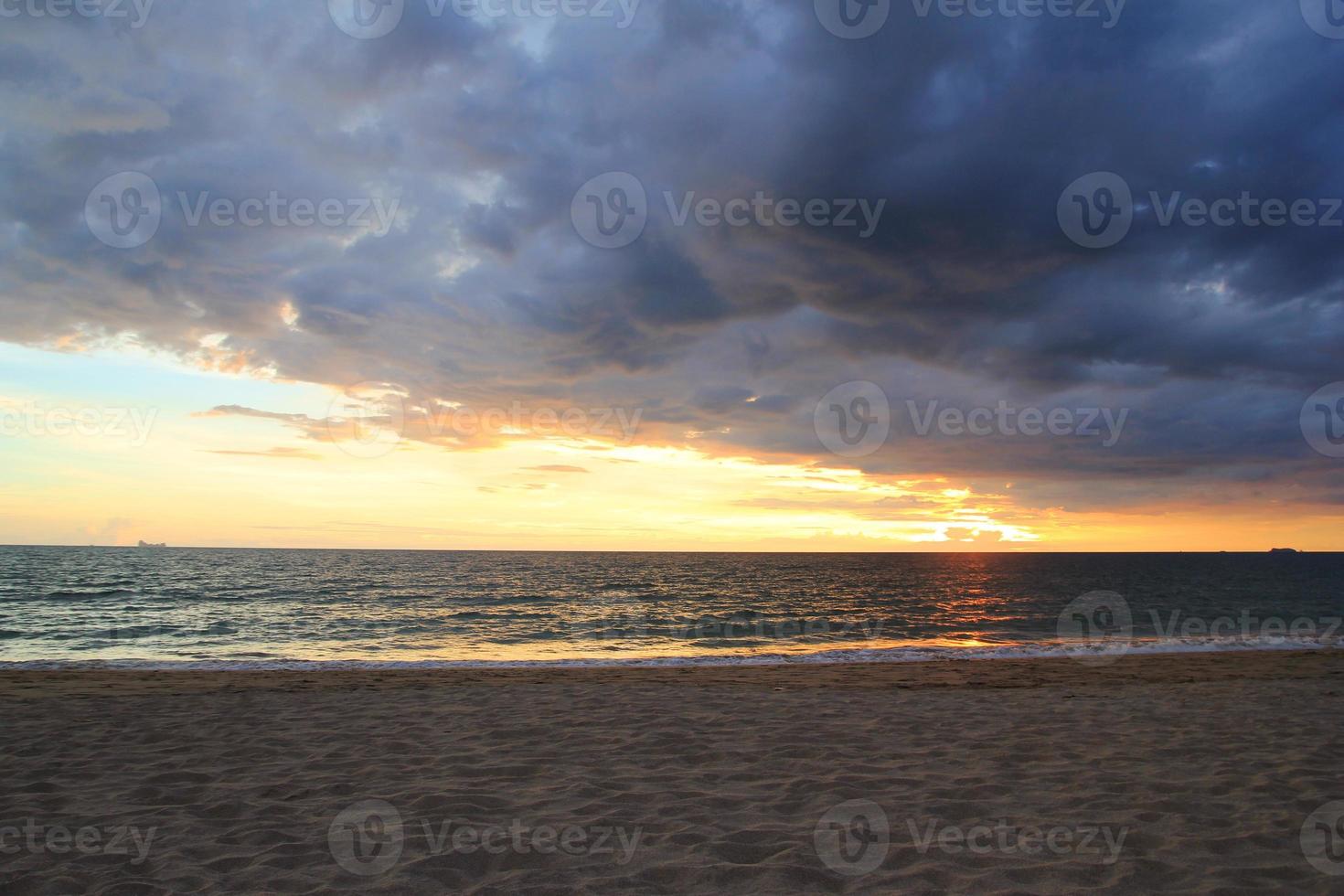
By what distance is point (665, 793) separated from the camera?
712cm

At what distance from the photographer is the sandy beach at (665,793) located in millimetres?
5309

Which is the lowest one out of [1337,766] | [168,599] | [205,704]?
[168,599]

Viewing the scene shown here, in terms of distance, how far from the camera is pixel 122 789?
7199mm

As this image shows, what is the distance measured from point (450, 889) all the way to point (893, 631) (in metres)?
30.3

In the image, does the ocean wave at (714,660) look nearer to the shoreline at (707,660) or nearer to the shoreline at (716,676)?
the shoreline at (707,660)

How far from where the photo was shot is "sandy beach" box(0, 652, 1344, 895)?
531 cm

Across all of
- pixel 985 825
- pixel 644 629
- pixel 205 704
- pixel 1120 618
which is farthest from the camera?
pixel 1120 618

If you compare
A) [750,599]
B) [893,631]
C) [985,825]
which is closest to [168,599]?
[750,599]

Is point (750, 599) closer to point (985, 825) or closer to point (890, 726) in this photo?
point (890, 726)

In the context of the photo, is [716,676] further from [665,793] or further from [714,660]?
[665,793]

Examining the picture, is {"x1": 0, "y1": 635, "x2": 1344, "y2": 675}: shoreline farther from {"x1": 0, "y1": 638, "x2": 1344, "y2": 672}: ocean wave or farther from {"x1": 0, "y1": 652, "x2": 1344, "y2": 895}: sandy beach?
{"x1": 0, "y1": 652, "x2": 1344, "y2": 895}: sandy beach

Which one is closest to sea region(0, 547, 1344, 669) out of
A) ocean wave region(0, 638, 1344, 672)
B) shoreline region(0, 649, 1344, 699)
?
ocean wave region(0, 638, 1344, 672)

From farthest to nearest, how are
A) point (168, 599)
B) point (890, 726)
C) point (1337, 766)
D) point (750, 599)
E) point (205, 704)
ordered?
1. point (750, 599)
2. point (168, 599)
3. point (205, 704)
4. point (890, 726)
5. point (1337, 766)

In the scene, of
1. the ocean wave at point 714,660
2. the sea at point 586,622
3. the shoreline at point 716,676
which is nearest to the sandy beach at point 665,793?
the shoreline at point 716,676
